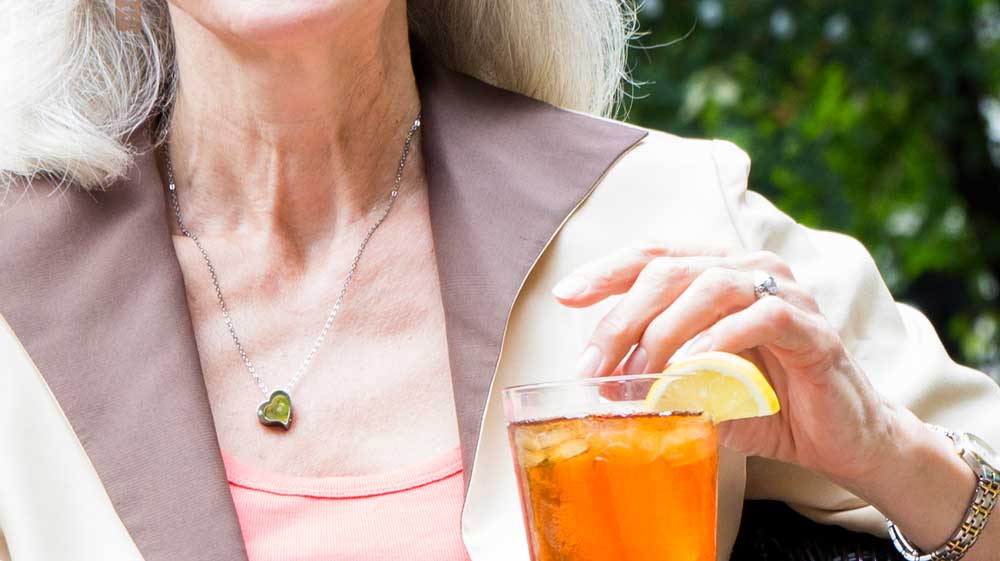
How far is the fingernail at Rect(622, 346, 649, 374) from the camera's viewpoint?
1562 millimetres

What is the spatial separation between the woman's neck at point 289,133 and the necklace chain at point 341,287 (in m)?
0.01

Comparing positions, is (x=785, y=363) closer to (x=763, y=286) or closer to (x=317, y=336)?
(x=763, y=286)

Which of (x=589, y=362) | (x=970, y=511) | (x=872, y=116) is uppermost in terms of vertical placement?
(x=589, y=362)

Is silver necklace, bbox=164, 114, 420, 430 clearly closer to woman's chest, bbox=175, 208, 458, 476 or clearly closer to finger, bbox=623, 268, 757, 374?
woman's chest, bbox=175, 208, 458, 476

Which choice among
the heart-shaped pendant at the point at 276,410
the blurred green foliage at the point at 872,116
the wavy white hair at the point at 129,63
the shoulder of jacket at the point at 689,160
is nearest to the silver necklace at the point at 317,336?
the heart-shaped pendant at the point at 276,410

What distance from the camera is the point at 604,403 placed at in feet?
4.32

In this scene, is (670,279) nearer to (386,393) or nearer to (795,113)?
(386,393)

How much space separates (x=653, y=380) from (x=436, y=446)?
649 mm

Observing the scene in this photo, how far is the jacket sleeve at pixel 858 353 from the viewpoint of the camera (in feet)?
6.13

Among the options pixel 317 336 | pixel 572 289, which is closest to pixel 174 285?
pixel 317 336

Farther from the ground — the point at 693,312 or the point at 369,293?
the point at 693,312

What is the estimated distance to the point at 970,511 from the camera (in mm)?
1794

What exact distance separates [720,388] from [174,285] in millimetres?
864

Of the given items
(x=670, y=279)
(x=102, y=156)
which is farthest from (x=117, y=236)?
(x=670, y=279)
